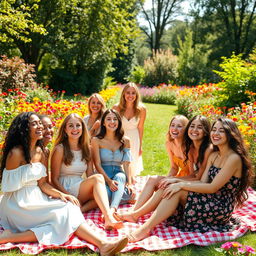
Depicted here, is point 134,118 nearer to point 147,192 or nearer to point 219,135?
point 147,192

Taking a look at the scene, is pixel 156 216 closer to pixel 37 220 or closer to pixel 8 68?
pixel 37 220

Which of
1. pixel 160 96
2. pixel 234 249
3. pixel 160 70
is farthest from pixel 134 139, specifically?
pixel 160 70

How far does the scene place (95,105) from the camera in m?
5.09

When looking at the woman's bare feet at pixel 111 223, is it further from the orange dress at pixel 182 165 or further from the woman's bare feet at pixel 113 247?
the orange dress at pixel 182 165

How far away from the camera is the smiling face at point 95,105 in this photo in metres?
5.07

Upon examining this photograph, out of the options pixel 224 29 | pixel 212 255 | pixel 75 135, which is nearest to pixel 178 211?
pixel 212 255

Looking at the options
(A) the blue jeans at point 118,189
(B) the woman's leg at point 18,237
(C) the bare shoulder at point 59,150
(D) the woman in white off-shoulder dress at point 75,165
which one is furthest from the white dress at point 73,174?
(B) the woman's leg at point 18,237

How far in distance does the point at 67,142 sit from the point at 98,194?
2.69 feet

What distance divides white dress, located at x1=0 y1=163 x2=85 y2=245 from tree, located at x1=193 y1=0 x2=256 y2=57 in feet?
88.6

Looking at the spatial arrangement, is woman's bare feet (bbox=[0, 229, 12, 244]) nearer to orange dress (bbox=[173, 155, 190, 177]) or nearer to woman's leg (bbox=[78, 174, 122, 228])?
woman's leg (bbox=[78, 174, 122, 228])

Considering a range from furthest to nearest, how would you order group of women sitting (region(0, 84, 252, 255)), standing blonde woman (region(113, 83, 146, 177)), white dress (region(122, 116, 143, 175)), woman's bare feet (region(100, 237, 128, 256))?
white dress (region(122, 116, 143, 175)) → standing blonde woman (region(113, 83, 146, 177)) → group of women sitting (region(0, 84, 252, 255)) → woman's bare feet (region(100, 237, 128, 256))

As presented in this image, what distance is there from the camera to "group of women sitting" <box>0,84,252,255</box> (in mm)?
3012

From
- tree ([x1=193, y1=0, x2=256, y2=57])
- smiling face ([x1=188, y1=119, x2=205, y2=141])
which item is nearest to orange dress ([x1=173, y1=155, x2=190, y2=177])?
smiling face ([x1=188, y1=119, x2=205, y2=141])

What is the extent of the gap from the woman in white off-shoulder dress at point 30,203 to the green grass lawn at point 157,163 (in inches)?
6.6
